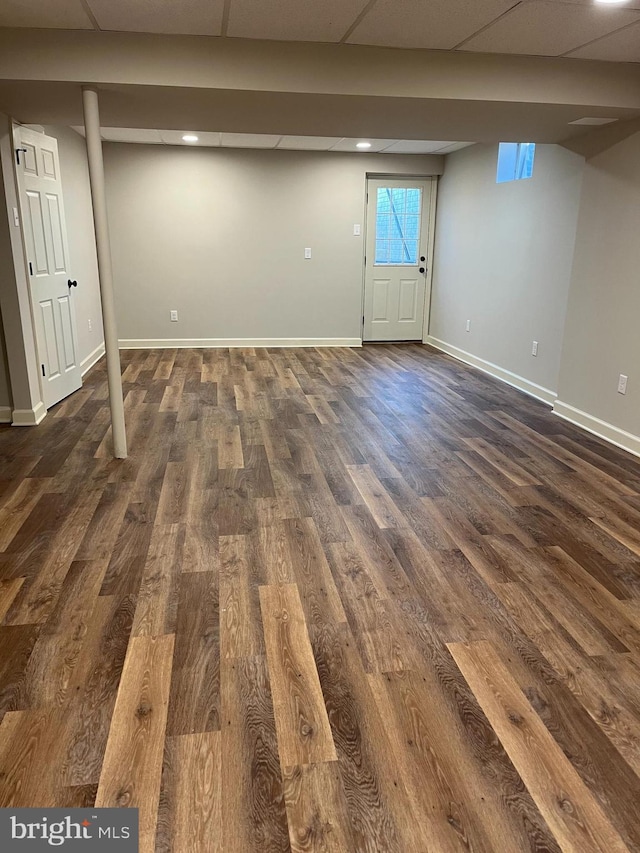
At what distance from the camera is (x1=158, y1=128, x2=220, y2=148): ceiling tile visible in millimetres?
6160

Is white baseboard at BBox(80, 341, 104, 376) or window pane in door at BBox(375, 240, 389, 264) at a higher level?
window pane in door at BBox(375, 240, 389, 264)

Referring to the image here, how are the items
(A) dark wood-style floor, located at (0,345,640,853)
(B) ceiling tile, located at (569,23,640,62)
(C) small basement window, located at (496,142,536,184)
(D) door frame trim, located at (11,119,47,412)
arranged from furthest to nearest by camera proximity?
(C) small basement window, located at (496,142,536,184)
(D) door frame trim, located at (11,119,47,412)
(B) ceiling tile, located at (569,23,640,62)
(A) dark wood-style floor, located at (0,345,640,853)

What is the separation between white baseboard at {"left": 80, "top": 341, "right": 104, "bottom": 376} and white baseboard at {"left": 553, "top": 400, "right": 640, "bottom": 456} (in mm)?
4566

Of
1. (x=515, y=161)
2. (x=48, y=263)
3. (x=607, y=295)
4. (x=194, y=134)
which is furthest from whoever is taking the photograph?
(x=194, y=134)

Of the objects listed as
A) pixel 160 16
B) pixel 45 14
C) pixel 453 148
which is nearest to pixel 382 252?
pixel 453 148

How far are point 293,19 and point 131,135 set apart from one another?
4.14 m

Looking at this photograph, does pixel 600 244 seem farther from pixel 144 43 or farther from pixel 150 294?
pixel 150 294

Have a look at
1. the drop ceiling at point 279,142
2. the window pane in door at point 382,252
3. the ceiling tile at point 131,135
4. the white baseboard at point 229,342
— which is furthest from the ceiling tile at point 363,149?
the white baseboard at point 229,342

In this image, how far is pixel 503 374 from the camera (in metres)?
6.02

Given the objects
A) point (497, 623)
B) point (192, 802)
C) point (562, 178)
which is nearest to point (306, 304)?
point (562, 178)

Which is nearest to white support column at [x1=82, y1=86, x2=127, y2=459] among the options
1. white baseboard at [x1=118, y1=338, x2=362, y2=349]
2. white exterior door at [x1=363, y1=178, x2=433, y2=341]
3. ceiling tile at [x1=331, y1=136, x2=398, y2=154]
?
ceiling tile at [x1=331, y1=136, x2=398, y2=154]

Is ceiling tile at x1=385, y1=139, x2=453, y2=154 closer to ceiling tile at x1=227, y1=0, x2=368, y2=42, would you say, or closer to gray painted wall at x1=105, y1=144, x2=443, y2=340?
gray painted wall at x1=105, y1=144, x2=443, y2=340

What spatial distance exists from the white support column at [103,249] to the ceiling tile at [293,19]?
884 millimetres

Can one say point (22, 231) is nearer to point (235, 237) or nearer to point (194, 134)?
point (194, 134)
